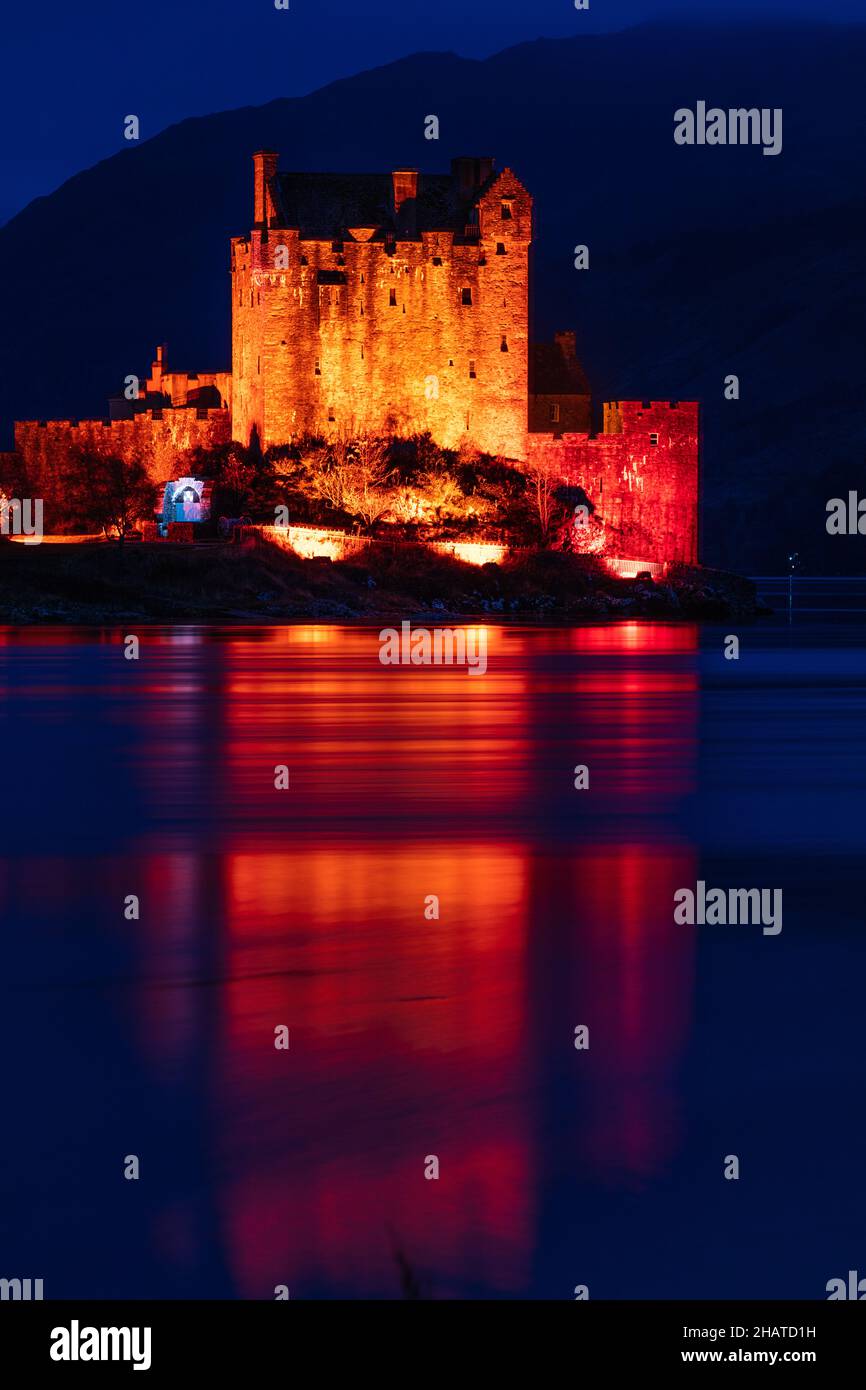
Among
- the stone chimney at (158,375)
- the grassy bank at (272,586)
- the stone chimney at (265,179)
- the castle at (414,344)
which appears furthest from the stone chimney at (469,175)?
the stone chimney at (158,375)

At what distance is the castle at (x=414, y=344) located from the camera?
79.9m

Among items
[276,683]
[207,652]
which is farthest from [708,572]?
[276,683]

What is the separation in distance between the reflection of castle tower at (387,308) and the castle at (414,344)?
50 mm

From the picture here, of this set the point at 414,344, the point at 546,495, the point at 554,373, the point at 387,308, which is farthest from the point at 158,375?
the point at 546,495

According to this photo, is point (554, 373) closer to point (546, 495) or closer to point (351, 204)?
point (546, 495)

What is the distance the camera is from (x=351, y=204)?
263ft

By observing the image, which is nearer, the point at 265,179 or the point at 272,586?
the point at 272,586

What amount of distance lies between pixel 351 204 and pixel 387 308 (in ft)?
12.5

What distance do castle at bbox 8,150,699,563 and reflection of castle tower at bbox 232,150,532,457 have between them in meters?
0.05

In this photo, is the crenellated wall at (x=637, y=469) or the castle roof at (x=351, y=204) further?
the crenellated wall at (x=637, y=469)

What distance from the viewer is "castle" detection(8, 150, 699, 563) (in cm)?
7994

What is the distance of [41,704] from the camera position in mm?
37125

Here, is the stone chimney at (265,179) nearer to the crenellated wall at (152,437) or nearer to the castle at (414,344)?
the castle at (414,344)

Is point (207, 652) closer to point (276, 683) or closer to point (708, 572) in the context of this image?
point (276, 683)
